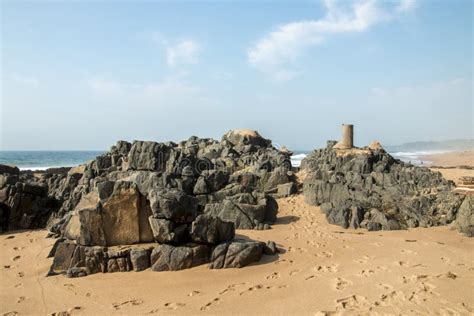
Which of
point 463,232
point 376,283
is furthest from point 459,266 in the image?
point 463,232

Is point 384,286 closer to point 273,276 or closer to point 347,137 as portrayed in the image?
point 273,276

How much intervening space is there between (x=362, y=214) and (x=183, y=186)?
7.98m

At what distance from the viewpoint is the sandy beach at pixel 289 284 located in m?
6.49

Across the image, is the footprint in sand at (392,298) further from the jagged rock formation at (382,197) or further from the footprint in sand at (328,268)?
the jagged rock formation at (382,197)

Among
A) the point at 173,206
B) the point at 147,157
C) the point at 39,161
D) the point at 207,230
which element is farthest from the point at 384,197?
the point at 39,161

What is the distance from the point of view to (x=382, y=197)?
52.9 feet

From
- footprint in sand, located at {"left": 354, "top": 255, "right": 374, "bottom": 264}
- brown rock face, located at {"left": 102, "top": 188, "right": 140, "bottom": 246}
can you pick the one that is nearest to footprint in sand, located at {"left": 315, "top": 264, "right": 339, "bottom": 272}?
footprint in sand, located at {"left": 354, "top": 255, "right": 374, "bottom": 264}

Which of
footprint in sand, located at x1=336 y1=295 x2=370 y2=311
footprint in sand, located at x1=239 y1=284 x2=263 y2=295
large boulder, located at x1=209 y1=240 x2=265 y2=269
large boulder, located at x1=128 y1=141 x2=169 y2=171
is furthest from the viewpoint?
large boulder, located at x1=128 y1=141 x2=169 y2=171

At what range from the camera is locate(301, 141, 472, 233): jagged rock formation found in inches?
539

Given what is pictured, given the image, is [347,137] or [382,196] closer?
[382,196]

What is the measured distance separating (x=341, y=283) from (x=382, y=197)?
9.86 meters

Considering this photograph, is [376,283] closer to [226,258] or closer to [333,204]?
[226,258]

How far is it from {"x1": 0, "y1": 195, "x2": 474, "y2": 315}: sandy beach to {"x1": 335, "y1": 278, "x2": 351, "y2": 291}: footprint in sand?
2 centimetres

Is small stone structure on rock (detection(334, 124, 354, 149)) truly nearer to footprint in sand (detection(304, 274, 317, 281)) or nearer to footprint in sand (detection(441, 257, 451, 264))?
footprint in sand (detection(441, 257, 451, 264))
